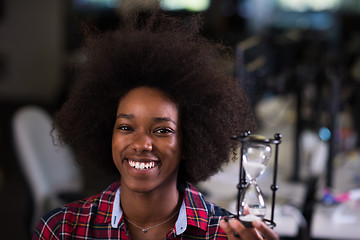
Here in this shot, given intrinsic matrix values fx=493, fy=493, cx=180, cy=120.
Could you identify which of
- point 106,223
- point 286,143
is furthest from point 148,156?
point 286,143

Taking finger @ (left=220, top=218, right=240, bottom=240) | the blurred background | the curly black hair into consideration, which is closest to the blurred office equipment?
the blurred background

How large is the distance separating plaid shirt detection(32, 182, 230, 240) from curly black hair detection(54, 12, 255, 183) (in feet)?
0.44

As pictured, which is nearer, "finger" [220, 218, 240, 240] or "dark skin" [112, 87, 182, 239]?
"finger" [220, 218, 240, 240]

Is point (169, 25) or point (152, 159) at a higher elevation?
point (169, 25)

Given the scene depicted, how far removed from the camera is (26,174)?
263 centimetres

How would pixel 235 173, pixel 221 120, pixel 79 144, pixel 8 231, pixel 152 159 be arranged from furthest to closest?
pixel 8 231
pixel 235 173
pixel 79 144
pixel 221 120
pixel 152 159

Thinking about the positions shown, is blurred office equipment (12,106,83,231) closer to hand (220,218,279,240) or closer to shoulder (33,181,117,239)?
shoulder (33,181,117,239)

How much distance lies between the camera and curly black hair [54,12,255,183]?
130 centimetres

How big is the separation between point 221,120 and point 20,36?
8.75 meters

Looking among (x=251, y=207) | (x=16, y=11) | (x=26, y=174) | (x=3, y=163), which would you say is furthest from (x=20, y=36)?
(x=251, y=207)

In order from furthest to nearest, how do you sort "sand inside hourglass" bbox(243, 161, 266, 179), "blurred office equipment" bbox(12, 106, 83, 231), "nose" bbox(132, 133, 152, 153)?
"blurred office equipment" bbox(12, 106, 83, 231) → "nose" bbox(132, 133, 152, 153) → "sand inside hourglass" bbox(243, 161, 266, 179)

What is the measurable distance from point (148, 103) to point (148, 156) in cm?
13

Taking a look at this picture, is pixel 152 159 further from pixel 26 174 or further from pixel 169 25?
pixel 26 174


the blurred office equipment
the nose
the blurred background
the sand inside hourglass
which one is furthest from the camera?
the blurred office equipment
